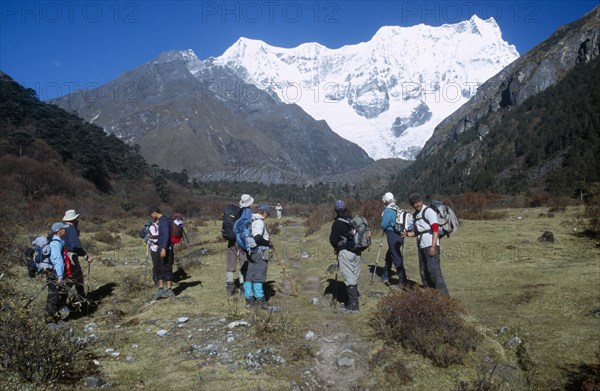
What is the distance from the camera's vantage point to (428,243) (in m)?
7.79

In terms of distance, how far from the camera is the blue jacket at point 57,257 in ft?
24.5

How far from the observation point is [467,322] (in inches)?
269

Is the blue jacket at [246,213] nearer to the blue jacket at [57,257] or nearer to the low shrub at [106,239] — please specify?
the blue jacket at [57,257]

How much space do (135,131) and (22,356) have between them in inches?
7939

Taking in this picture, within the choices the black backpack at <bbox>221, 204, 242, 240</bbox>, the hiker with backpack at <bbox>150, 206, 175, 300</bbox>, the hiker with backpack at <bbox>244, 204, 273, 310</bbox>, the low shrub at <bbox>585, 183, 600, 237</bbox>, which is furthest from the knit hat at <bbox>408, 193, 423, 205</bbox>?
the low shrub at <bbox>585, 183, 600, 237</bbox>

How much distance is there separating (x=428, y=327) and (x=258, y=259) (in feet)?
10.6

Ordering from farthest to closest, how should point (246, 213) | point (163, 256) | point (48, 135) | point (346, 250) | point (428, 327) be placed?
point (48, 135)
point (163, 256)
point (246, 213)
point (346, 250)
point (428, 327)

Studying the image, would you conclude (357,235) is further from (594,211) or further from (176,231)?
(594,211)

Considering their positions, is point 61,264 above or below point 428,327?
above

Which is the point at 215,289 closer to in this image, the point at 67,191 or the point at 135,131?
the point at 67,191

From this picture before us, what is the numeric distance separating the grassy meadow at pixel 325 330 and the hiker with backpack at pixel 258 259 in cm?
34

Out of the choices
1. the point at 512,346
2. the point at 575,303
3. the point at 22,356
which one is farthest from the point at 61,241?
the point at 575,303

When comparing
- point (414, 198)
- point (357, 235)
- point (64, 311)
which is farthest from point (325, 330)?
point (64, 311)

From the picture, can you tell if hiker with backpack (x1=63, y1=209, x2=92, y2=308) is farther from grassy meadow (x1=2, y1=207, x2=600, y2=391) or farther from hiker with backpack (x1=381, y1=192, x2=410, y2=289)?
hiker with backpack (x1=381, y1=192, x2=410, y2=289)
